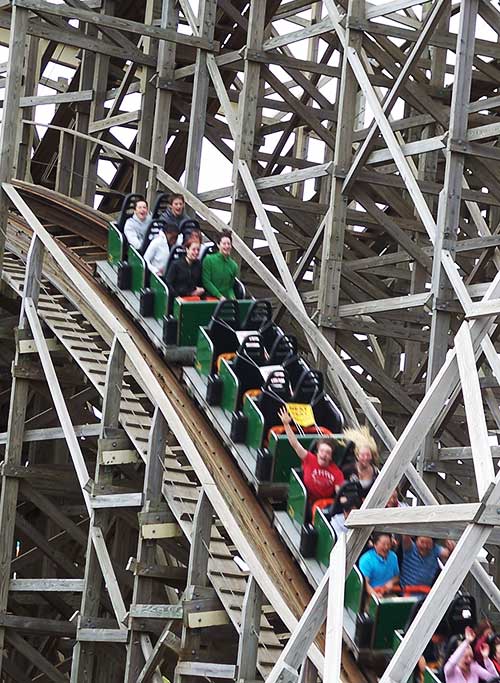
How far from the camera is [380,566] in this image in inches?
402

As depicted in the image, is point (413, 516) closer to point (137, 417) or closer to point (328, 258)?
point (137, 417)

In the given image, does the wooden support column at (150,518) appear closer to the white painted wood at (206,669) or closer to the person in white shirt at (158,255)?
the white painted wood at (206,669)

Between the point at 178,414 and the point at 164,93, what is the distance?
6.93m

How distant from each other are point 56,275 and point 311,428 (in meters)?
3.99

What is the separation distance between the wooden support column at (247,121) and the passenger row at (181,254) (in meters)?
1.81

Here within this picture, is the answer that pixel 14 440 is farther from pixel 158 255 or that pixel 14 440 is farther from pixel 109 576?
pixel 109 576

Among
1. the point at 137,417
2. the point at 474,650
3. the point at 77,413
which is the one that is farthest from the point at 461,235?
the point at 474,650

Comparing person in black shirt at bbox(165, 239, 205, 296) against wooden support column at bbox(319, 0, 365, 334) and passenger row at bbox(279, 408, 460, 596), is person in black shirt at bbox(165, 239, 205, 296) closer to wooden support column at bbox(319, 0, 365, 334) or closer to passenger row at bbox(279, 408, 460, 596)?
wooden support column at bbox(319, 0, 365, 334)

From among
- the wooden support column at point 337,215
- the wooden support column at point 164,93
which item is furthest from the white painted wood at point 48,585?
the wooden support column at point 164,93

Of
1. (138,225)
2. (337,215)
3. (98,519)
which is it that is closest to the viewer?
(98,519)

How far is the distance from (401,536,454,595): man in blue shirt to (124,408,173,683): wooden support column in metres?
2.19

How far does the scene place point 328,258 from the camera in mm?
15172

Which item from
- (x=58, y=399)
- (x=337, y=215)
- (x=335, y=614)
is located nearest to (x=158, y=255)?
(x=58, y=399)

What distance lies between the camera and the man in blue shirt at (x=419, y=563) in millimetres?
10422
